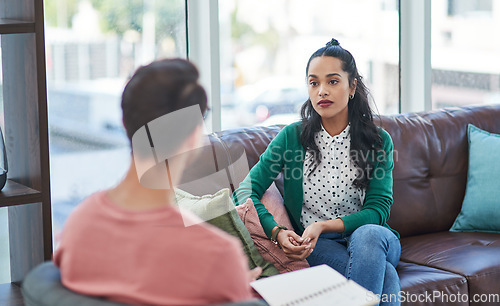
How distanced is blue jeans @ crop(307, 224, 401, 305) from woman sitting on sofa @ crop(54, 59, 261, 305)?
1120 mm

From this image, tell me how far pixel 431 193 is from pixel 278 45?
1.03 metres

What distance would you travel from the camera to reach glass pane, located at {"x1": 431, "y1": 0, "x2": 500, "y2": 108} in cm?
367

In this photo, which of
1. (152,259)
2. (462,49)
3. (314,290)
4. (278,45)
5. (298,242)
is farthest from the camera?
(462,49)

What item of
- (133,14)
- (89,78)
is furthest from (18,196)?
(133,14)

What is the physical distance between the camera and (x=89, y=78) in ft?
9.05

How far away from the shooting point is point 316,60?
2.44 metres

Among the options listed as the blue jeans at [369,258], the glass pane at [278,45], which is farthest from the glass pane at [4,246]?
the blue jeans at [369,258]

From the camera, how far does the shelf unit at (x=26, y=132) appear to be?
6.86ft

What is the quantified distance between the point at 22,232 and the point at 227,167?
0.81 metres

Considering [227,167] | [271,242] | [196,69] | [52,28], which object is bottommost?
[271,242]

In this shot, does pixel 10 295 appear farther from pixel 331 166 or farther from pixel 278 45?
pixel 278 45

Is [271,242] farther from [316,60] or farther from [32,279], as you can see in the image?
[32,279]

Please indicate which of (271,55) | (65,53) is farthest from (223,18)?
(65,53)

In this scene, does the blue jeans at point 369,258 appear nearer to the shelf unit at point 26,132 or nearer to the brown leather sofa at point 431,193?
the brown leather sofa at point 431,193
